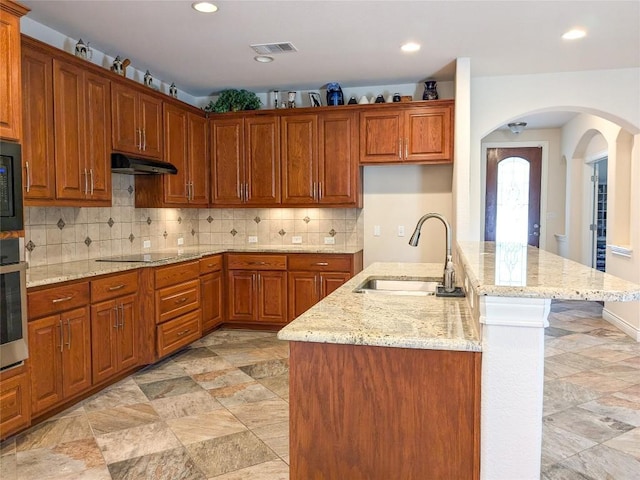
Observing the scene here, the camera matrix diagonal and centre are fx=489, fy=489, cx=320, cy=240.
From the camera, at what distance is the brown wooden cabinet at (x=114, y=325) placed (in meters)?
3.26

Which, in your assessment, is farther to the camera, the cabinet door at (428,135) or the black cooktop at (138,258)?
the cabinet door at (428,135)

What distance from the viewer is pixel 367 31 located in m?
3.62

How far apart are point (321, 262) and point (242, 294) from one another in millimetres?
918

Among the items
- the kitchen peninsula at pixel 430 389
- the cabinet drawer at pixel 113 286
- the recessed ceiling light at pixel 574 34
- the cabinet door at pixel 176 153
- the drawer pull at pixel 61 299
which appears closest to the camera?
the kitchen peninsula at pixel 430 389

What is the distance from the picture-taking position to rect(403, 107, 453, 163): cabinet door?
474 centimetres

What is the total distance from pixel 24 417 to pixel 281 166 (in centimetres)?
327

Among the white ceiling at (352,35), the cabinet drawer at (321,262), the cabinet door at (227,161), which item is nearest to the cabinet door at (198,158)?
the cabinet door at (227,161)

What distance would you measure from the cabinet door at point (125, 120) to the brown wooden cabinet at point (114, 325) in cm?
107

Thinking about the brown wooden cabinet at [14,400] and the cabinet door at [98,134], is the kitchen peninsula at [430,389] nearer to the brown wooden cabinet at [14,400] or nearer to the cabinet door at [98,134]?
the brown wooden cabinet at [14,400]

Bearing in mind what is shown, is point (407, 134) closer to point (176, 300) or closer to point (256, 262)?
point (256, 262)

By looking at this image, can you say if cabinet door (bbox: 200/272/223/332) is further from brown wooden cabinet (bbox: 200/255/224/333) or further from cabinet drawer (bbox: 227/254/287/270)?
cabinet drawer (bbox: 227/254/287/270)

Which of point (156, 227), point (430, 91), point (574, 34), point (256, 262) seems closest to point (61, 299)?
point (156, 227)

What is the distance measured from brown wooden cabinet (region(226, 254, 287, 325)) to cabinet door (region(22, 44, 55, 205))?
2.17 m

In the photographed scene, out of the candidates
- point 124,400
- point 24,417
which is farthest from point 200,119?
point 24,417
